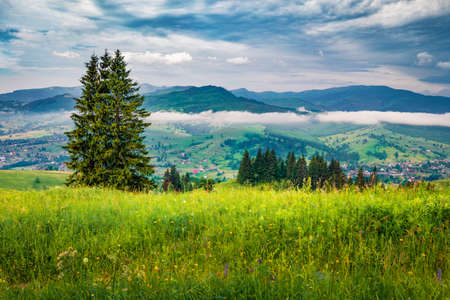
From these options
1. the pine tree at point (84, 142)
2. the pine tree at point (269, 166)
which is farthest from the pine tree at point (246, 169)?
the pine tree at point (84, 142)

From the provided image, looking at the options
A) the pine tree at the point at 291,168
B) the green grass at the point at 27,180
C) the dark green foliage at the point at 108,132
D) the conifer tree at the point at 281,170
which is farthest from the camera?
the green grass at the point at 27,180

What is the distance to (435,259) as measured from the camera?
4.64m

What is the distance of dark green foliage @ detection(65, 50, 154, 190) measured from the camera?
27.8 m

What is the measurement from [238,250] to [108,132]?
27.4 meters

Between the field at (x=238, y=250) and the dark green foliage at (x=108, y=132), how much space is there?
21.6 metres

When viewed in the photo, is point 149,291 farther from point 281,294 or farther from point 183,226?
point 183,226

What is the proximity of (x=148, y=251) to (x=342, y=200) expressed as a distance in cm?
490

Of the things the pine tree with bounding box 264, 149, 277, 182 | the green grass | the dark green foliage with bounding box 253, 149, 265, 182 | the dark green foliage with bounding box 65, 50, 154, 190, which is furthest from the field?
the green grass

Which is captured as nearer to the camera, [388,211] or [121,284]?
[121,284]

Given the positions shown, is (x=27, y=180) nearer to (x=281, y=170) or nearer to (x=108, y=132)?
(x=281, y=170)

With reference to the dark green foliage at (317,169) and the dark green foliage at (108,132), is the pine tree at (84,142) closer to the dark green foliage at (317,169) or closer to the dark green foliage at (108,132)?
the dark green foliage at (108,132)

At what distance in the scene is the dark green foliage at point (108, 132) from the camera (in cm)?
2777

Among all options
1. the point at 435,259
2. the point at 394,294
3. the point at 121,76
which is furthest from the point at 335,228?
the point at 121,76

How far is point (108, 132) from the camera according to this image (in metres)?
28.7
